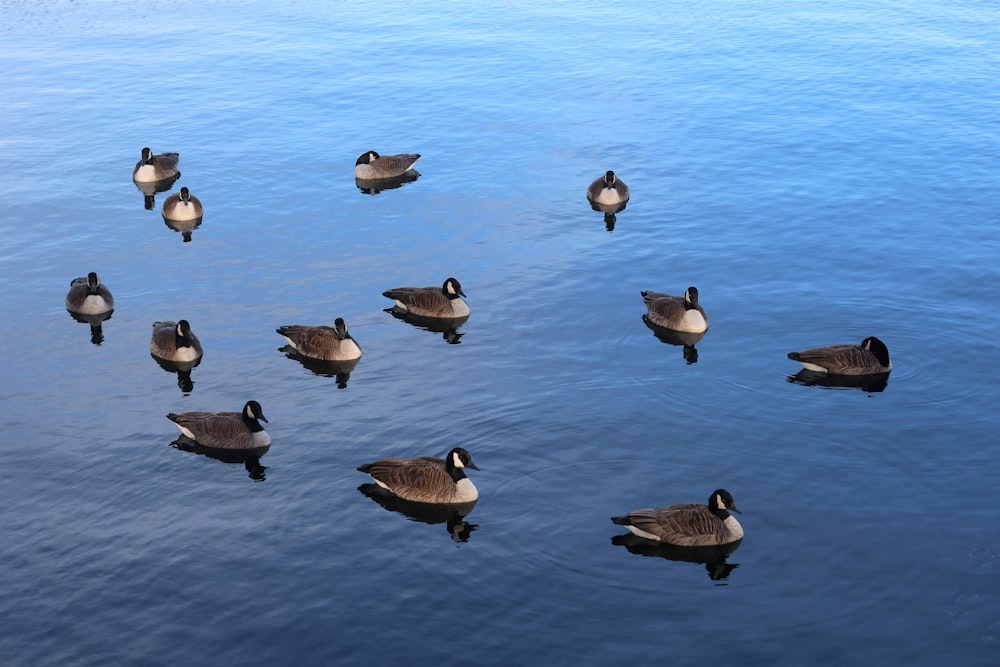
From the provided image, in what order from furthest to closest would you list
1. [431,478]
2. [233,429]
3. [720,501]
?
[233,429], [431,478], [720,501]

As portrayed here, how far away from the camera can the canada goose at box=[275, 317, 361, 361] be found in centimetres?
3278

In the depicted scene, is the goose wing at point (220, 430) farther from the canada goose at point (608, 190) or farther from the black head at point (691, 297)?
the canada goose at point (608, 190)

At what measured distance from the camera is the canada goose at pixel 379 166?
4756 cm

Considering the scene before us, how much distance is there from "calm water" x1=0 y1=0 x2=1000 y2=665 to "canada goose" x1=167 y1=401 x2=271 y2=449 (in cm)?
48

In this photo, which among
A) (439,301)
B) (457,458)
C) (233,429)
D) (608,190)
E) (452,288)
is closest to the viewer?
(457,458)

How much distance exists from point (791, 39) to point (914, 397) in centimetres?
4419

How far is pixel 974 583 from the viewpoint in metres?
23.2

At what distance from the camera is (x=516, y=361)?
108 feet

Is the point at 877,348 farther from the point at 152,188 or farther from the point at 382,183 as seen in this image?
the point at 152,188

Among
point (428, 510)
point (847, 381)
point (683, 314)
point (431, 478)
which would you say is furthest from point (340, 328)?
point (847, 381)

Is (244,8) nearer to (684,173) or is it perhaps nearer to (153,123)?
(153,123)

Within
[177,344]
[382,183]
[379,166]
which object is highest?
[379,166]

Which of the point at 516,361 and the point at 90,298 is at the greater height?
the point at 90,298

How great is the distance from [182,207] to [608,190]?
14.6m
